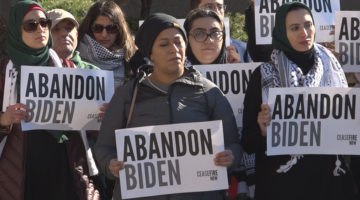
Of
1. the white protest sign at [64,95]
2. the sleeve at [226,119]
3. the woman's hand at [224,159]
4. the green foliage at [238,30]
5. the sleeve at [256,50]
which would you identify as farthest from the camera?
the green foliage at [238,30]

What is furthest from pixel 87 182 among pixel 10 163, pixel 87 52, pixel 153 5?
pixel 153 5

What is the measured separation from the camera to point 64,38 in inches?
209

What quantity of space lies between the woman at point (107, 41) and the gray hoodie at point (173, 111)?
4.80 feet

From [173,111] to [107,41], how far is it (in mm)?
1875

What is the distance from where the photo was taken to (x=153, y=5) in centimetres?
1277

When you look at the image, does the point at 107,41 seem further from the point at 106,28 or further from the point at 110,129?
the point at 110,129

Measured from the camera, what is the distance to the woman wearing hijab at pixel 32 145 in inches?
177

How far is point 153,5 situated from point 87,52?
7.33m

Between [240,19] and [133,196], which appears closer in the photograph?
[133,196]

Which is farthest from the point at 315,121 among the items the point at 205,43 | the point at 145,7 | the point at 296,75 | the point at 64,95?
the point at 145,7

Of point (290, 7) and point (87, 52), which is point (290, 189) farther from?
point (87, 52)

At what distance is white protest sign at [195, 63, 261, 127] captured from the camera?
495 cm

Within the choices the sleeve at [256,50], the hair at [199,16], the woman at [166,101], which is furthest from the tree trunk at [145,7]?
the woman at [166,101]

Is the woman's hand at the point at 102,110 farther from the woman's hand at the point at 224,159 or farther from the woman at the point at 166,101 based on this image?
the woman's hand at the point at 224,159
